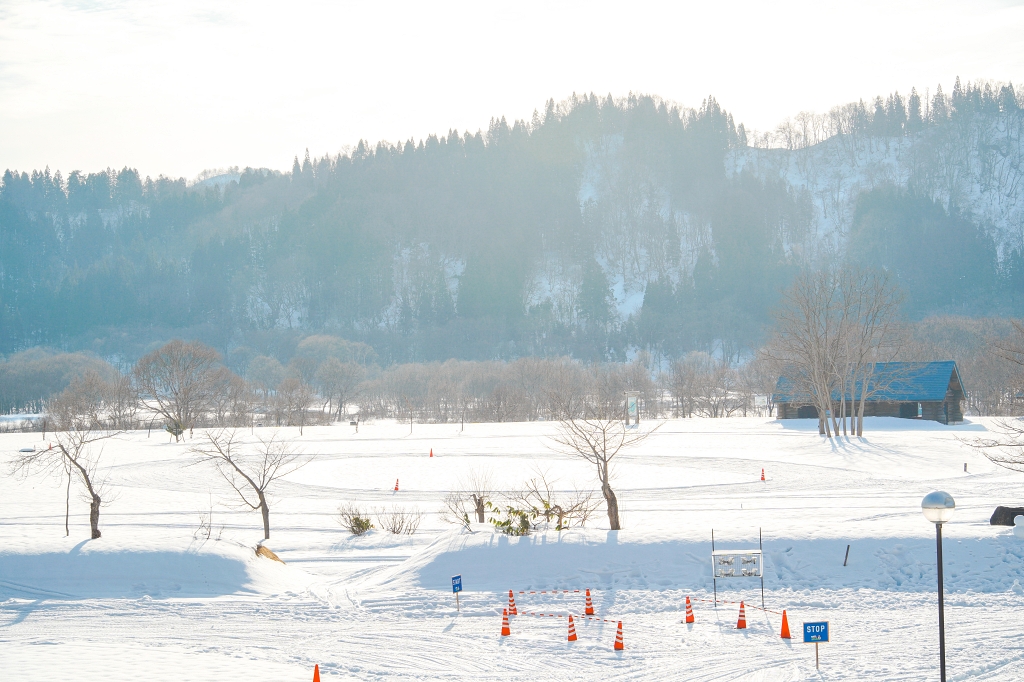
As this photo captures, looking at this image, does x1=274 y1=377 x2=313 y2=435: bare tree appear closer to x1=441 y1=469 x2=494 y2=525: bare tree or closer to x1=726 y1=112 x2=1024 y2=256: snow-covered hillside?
x1=441 y1=469 x2=494 y2=525: bare tree

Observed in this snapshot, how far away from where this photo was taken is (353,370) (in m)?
94.8

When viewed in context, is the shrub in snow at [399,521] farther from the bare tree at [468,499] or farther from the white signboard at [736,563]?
the white signboard at [736,563]

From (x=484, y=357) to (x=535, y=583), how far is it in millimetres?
133557

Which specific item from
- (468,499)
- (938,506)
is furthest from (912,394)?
(938,506)

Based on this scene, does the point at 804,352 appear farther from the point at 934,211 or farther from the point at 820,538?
the point at 934,211

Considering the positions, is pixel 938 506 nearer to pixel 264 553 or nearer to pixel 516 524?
pixel 516 524

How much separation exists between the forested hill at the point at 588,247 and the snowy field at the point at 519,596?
4856 inches

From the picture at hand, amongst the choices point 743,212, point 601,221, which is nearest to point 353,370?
point 601,221

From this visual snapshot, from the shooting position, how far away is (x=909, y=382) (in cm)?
5525

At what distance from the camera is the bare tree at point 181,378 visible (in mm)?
62875

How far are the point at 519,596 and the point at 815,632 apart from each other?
251 inches

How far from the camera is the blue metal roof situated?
53.8 meters

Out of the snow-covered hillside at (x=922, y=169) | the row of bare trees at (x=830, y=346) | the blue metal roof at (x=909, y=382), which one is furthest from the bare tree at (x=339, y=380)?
the snow-covered hillside at (x=922, y=169)

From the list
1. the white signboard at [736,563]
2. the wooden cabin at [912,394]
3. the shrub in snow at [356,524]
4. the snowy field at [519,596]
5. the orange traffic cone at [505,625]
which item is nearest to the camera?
the snowy field at [519,596]
